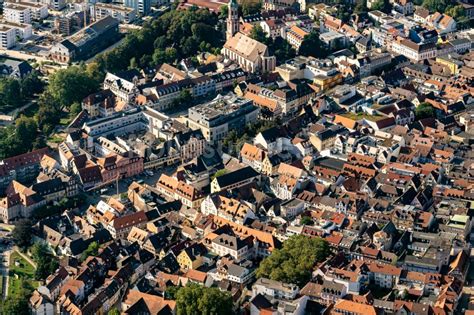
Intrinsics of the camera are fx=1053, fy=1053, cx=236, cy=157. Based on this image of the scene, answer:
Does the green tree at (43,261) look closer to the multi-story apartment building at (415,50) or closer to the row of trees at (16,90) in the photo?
the row of trees at (16,90)

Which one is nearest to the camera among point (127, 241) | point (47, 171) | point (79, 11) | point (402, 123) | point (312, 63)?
point (127, 241)

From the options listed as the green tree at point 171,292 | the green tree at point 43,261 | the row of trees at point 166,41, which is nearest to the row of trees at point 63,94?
the row of trees at point 166,41

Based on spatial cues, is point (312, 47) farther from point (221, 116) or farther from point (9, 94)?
point (9, 94)

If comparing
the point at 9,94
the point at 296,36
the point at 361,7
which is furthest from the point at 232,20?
the point at 9,94

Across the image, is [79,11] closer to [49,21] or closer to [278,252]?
[49,21]

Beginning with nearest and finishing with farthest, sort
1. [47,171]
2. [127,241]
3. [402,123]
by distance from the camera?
[127,241] → [47,171] → [402,123]

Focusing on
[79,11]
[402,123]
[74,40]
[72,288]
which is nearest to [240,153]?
[402,123]
